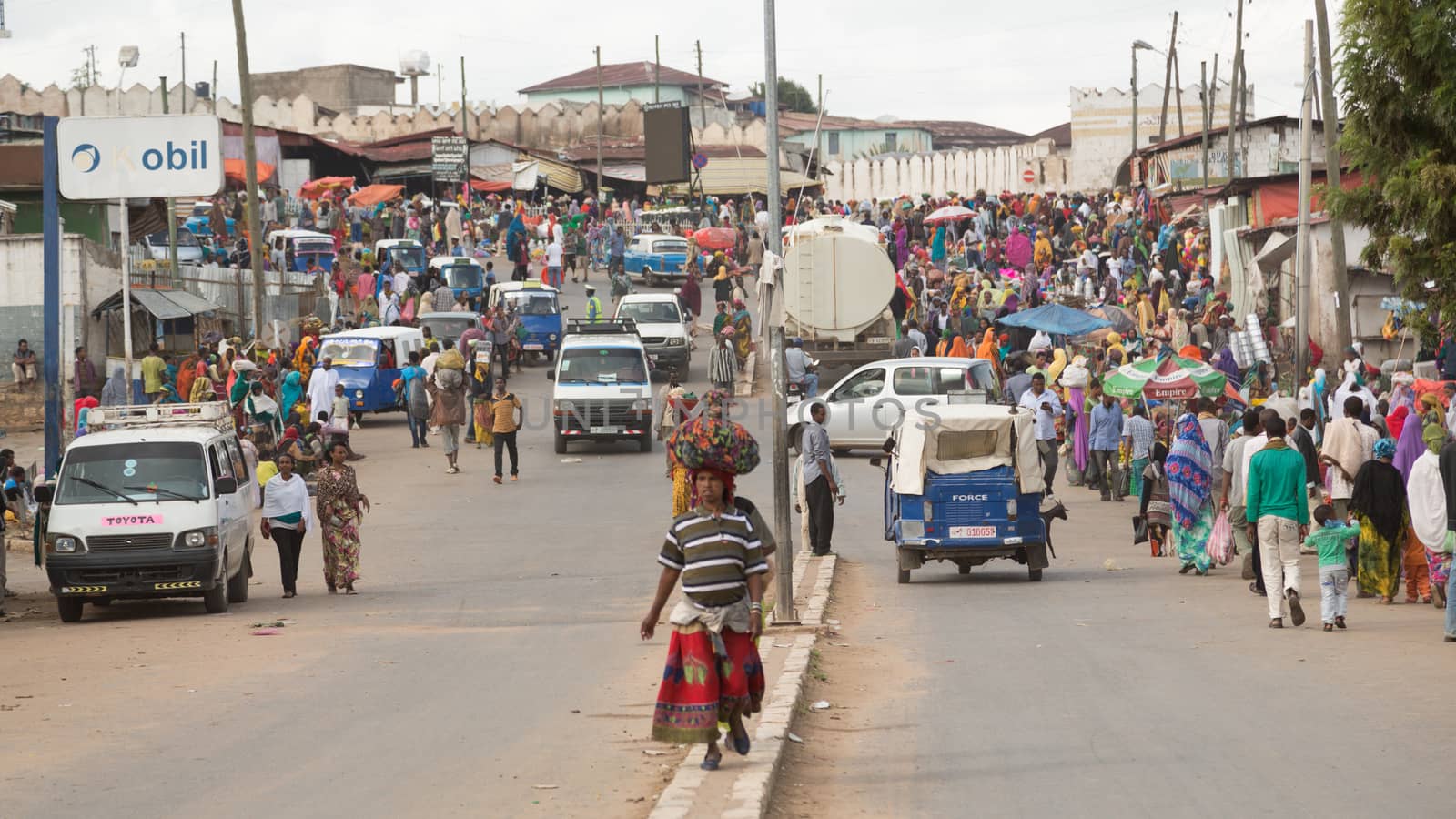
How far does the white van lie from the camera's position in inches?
658

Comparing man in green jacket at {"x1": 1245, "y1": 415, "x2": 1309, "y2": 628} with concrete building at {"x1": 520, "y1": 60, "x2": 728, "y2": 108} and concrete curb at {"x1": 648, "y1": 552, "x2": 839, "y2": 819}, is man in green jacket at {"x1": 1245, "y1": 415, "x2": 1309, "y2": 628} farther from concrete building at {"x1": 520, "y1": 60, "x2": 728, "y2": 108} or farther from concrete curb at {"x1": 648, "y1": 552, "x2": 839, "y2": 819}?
concrete building at {"x1": 520, "y1": 60, "x2": 728, "y2": 108}

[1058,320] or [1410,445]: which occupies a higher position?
[1058,320]

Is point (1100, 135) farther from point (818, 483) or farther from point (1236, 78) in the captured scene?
point (818, 483)

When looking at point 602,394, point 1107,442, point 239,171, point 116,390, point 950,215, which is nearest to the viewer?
point 1107,442

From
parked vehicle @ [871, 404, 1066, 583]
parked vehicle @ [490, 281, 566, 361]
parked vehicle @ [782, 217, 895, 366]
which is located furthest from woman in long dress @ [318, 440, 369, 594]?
parked vehicle @ [490, 281, 566, 361]

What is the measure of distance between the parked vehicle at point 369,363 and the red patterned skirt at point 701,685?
27.2m

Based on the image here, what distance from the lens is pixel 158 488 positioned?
17.3 meters

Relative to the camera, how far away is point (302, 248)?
52.2 meters

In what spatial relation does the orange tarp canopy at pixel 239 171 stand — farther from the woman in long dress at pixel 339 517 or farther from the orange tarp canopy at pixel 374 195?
the woman in long dress at pixel 339 517

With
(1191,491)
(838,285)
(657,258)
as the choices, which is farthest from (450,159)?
(1191,491)

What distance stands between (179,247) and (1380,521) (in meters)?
42.1

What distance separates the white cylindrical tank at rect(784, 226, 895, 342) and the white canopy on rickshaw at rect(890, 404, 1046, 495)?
659 inches

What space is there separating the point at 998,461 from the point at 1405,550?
422 centimetres

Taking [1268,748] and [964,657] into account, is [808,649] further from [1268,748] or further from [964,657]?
[1268,748]
